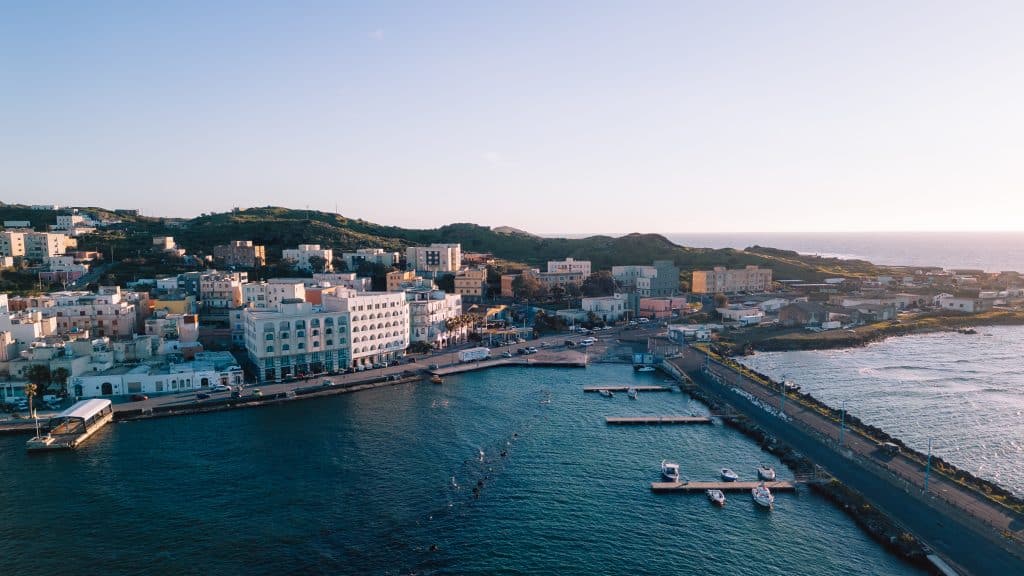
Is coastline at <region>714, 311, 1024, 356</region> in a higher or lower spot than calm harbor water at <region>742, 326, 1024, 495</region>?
higher

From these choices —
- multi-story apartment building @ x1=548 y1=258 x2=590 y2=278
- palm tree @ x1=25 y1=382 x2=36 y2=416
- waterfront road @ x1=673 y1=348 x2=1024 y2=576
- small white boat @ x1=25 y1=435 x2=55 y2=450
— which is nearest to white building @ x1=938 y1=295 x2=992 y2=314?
multi-story apartment building @ x1=548 y1=258 x2=590 y2=278

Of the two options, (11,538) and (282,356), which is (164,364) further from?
(11,538)

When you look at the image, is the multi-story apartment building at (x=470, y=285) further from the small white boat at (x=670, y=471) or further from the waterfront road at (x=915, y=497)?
the small white boat at (x=670, y=471)

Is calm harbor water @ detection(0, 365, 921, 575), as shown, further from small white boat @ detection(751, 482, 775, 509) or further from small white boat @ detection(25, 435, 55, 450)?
small white boat @ detection(25, 435, 55, 450)

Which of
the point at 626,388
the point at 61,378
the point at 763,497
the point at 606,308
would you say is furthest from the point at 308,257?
the point at 763,497

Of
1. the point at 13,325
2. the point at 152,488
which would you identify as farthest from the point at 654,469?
the point at 13,325

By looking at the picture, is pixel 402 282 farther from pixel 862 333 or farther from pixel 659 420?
pixel 862 333

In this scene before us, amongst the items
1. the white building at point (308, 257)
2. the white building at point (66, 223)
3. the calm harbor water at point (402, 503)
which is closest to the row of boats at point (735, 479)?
the calm harbor water at point (402, 503)
